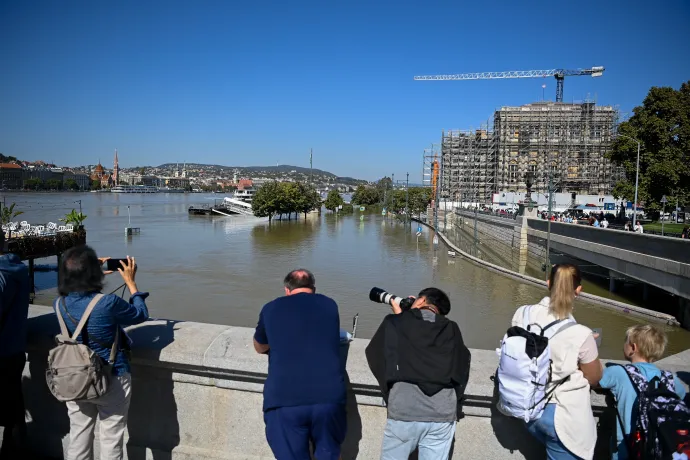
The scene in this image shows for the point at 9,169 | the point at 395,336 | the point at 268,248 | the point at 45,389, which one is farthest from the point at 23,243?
the point at 9,169

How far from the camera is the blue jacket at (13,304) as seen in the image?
9.17 feet

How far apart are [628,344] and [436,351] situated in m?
1.02

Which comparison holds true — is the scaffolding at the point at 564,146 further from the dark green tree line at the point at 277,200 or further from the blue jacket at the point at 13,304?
the blue jacket at the point at 13,304

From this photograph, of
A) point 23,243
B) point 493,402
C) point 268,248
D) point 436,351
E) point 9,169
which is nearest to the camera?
point 436,351

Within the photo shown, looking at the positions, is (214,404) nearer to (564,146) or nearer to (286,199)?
(564,146)

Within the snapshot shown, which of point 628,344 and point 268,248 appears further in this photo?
point 268,248

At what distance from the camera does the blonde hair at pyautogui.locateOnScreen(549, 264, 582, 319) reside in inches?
102

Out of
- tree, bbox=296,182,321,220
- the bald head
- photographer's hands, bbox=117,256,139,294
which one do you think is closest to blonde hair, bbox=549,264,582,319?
the bald head

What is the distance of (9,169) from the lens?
17100cm

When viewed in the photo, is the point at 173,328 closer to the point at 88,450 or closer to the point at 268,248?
the point at 88,450

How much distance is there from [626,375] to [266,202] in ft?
243

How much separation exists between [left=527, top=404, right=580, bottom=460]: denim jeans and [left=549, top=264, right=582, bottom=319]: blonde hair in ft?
1.57

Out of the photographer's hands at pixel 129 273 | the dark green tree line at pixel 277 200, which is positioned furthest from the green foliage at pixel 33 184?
the photographer's hands at pixel 129 273

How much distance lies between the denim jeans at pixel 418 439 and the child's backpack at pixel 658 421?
2.74ft
